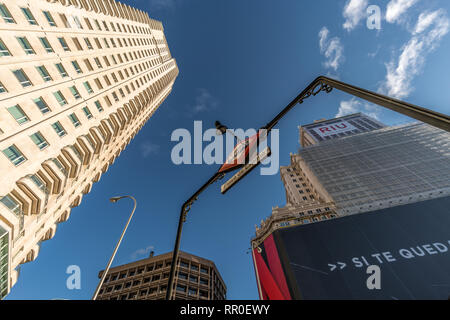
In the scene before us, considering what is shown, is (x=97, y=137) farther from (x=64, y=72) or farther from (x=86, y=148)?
(x=64, y=72)

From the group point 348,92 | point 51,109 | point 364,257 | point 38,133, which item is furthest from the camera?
point 364,257

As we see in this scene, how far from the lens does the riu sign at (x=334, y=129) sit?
2832 inches

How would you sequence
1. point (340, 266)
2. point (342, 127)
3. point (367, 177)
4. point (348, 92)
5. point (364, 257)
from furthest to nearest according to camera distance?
point (342, 127) < point (367, 177) < point (364, 257) < point (340, 266) < point (348, 92)

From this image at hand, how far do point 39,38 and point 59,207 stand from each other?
19766 millimetres

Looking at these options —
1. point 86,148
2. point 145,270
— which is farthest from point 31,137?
point 145,270

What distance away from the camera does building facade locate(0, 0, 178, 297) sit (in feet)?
54.9

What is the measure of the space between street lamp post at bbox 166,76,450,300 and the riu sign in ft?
249

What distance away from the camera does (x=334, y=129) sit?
74.0m

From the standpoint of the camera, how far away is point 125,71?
121ft

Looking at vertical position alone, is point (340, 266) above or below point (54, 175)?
below

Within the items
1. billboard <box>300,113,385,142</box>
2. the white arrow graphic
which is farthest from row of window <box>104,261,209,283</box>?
billboard <box>300,113,385,142</box>

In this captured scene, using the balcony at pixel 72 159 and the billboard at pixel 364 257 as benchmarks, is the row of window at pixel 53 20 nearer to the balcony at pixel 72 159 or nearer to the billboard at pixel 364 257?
the balcony at pixel 72 159

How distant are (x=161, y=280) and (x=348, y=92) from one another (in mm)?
60374

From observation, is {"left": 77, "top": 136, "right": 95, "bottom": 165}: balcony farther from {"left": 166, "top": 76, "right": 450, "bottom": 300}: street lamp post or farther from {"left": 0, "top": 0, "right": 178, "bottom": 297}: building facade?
{"left": 166, "top": 76, "right": 450, "bottom": 300}: street lamp post
